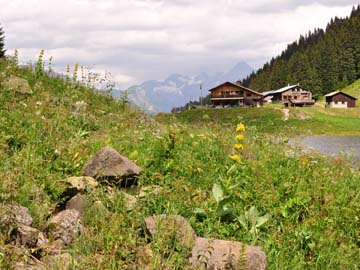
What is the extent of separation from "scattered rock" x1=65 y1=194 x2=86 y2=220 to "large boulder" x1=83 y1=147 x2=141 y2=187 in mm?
844

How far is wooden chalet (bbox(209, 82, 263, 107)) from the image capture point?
12312 cm

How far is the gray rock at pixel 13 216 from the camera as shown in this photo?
5.42 metres

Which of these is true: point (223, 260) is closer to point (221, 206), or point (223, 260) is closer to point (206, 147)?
point (221, 206)

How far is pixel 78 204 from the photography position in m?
6.72

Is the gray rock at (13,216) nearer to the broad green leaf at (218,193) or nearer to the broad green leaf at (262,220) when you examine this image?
the broad green leaf at (218,193)

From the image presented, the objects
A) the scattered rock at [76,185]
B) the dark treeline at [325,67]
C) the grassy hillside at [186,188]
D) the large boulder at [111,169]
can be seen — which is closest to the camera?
the grassy hillside at [186,188]

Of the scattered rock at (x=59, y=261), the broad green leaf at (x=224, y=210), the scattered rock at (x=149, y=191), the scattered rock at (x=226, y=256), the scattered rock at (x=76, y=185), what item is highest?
the scattered rock at (x=76, y=185)

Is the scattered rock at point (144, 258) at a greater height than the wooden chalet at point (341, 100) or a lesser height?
lesser

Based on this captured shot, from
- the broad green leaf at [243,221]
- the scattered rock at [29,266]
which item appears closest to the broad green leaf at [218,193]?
the broad green leaf at [243,221]

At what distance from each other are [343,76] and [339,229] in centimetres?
15435

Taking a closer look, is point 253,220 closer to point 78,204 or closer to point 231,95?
point 78,204

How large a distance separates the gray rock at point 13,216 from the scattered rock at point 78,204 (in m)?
0.89

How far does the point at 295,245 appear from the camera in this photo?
22.0 feet

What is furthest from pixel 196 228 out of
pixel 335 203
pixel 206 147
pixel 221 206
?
pixel 206 147
